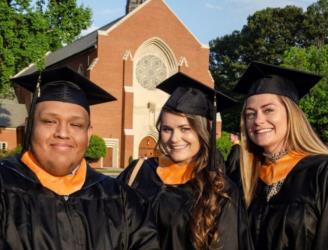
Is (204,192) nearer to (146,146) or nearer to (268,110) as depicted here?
(268,110)

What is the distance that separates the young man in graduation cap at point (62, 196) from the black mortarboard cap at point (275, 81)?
1.41 metres

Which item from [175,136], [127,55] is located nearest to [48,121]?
[175,136]

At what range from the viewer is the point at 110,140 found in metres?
35.5

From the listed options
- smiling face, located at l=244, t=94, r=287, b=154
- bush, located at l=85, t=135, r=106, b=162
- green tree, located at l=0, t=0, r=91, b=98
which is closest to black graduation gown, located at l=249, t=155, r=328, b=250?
smiling face, located at l=244, t=94, r=287, b=154

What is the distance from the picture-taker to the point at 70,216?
2877 mm

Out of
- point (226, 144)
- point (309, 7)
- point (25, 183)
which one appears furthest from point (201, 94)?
point (309, 7)

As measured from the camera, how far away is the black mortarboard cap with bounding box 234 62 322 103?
12.8 ft

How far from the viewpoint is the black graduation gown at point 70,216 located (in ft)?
9.05

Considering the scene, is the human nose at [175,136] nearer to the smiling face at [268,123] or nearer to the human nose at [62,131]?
the smiling face at [268,123]

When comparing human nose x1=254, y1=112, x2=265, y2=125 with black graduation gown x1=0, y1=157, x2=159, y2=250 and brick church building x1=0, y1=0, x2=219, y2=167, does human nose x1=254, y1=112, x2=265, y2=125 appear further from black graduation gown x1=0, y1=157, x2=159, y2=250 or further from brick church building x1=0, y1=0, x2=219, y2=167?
brick church building x1=0, y1=0, x2=219, y2=167

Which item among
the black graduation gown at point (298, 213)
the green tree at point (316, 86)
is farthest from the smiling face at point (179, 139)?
the green tree at point (316, 86)

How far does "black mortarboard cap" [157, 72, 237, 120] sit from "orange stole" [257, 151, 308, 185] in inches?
26.3

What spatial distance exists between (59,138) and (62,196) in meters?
0.34

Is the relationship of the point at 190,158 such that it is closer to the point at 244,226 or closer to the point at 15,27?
the point at 244,226
